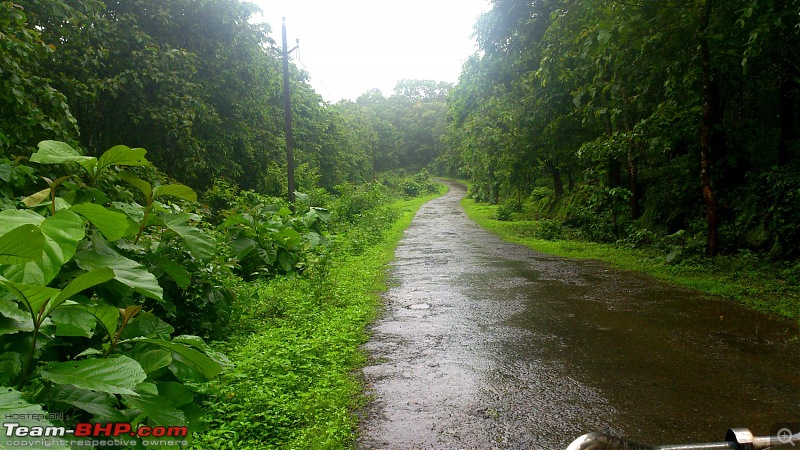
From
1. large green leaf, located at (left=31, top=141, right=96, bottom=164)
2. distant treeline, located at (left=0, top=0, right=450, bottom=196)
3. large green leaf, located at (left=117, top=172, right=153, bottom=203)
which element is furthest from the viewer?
distant treeline, located at (left=0, top=0, right=450, bottom=196)

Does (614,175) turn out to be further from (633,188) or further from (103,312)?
(103,312)

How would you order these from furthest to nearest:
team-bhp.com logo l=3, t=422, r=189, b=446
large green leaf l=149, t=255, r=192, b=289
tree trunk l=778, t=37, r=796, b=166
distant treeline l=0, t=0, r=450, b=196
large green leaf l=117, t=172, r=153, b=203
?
tree trunk l=778, t=37, r=796, b=166 → distant treeline l=0, t=0, r=450, b=196 → large green leaf l=149, t=255, r=192, b=289 → large green leaf l=117, t=172, r=153, b=203 → team-bhp.com logo l=3, t=422, r=189, b=446

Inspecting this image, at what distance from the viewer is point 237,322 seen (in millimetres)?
5645

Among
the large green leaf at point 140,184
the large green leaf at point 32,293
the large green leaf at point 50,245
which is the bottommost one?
the large green leaf at point 32,293

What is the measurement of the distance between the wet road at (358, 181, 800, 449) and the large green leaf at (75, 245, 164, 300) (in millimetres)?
1818

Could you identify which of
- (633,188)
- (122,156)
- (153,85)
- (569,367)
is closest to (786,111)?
(633,188)

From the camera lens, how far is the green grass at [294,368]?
10.7 ft

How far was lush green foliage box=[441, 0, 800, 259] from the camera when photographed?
807 centimetres

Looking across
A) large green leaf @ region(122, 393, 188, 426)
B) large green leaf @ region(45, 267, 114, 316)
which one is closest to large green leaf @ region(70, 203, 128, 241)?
large green leaf @ region(45, 267, 114, 316)

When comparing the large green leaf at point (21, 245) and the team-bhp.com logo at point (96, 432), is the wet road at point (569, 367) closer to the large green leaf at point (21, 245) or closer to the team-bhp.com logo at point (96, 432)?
the team-bhp.com logo at point (96, 432)

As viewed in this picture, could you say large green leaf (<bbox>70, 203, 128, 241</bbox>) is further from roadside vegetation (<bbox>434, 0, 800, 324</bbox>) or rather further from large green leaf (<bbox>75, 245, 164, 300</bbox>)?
roadside vegetation (<bbox>434, 0, 800, 324</bbox>)

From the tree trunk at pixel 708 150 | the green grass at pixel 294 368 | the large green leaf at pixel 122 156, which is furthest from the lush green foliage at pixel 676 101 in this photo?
the large green leaf at pixel 122 156

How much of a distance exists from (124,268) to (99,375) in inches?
34.8

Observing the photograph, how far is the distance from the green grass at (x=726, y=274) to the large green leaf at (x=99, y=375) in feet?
22.1
